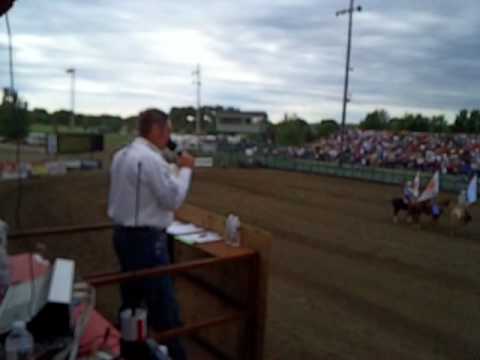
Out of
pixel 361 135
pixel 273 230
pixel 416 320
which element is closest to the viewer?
pixel 416 320

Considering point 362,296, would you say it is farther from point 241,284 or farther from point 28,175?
point 28,175

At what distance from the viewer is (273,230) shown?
11445 millimetres

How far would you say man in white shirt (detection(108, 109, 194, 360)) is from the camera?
8.74 ft

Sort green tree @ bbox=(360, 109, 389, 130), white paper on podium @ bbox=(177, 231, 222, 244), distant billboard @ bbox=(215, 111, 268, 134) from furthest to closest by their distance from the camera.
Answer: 1. distant billboard @ bbox=(215, 111, 268, 134)
2. green tree @ bbox=(360, 109, 389, 130)
3. white paper on podium @ bbox=(177, 231, 222, 244)

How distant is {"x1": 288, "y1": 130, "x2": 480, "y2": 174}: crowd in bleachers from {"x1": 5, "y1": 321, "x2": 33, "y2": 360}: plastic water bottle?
2550cm

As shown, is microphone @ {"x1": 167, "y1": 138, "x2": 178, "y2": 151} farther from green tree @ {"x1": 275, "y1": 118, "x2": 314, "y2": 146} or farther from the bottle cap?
green tree @ {"x1": 275, "y1": 118, "x2": 314, "y2": 146}

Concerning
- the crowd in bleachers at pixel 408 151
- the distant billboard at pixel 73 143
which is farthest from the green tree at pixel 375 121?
the distant billboard at pixel 73 143

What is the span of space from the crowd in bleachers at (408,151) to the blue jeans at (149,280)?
79.7 feet

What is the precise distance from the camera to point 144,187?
2.69 meters

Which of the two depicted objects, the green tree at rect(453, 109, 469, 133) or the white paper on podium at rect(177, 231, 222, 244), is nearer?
the white paper on podium at rect(177, 231, 222, 244)

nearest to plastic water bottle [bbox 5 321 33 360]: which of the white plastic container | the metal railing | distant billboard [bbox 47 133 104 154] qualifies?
the white plastic container

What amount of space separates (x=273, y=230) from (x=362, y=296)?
4.88 metres

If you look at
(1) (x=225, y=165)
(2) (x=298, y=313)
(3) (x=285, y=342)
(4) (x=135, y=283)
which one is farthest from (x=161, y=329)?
(1) (x=225, y=165)

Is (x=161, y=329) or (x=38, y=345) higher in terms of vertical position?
(x=38, y=345)
